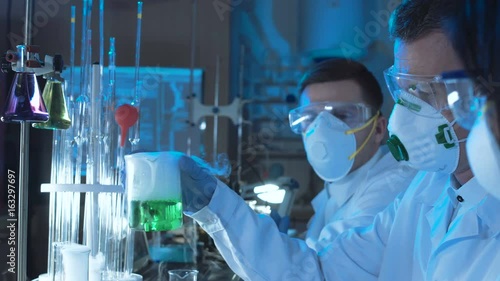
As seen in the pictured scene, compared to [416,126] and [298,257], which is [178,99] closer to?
[298,257]

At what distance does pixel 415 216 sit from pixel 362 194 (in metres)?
0.56

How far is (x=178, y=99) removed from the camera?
3.17 metres

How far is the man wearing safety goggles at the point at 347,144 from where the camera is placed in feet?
7.20

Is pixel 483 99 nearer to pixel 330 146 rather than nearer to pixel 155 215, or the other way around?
pixel 155 215

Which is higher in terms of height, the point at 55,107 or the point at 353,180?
the point at 55,107

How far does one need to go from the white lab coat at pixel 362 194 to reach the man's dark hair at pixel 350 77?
220 millimetres

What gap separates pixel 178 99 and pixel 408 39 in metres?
1.89

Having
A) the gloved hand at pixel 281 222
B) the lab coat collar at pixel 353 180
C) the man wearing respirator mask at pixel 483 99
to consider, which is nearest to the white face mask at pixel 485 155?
the man wearing respirator mask at pixel 483 99

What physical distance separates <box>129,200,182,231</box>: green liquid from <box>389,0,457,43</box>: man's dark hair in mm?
680

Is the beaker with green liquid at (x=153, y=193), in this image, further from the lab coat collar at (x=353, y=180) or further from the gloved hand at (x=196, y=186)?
the lab coat collar at (x=353, y=180)

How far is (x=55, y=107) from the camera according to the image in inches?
52.8

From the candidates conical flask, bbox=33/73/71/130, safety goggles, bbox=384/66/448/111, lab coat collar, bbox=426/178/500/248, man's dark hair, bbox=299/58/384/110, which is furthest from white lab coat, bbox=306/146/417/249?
conical flask, bbox=33/73/71/130

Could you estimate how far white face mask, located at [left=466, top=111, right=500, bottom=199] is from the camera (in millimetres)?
844

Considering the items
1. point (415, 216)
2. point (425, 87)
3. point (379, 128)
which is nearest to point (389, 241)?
point (415, 216)
